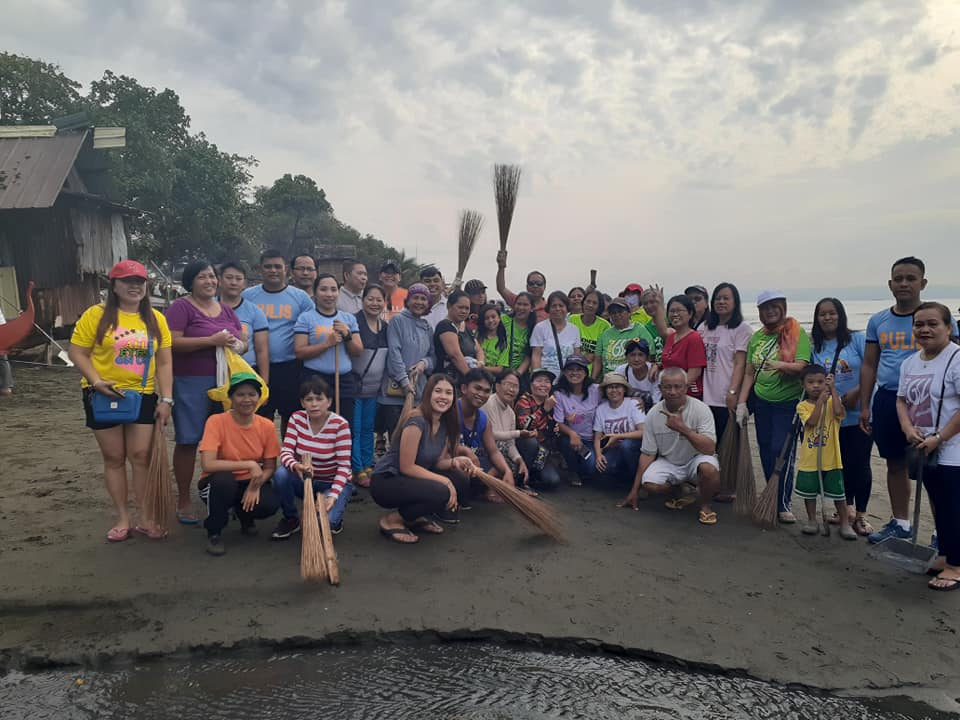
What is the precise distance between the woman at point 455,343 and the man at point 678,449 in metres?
1.44

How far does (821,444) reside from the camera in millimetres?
3938

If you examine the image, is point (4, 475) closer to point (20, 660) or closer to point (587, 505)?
point (20, 660)

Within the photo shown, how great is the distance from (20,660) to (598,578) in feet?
8.69

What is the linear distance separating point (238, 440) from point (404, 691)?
179cm

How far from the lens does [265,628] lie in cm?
272

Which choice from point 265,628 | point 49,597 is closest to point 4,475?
point 49,597

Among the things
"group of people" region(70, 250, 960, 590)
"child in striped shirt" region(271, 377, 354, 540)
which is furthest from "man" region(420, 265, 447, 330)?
"child in striped shirt" region(271, 377, 354, 540)

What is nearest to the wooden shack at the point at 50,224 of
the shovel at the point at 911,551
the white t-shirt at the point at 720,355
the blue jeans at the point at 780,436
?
the white t-shirt at the point at 720,355

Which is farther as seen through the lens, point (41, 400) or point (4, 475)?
point (41, 400)

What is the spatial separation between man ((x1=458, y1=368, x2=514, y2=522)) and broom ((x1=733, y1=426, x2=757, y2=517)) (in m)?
1.62

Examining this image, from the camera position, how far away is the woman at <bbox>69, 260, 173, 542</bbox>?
3.32 metres

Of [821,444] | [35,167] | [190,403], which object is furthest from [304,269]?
[35,167]

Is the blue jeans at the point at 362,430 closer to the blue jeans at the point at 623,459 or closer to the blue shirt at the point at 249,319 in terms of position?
the blue shirt at the point at 249,319

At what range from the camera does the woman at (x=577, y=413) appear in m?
4.95
